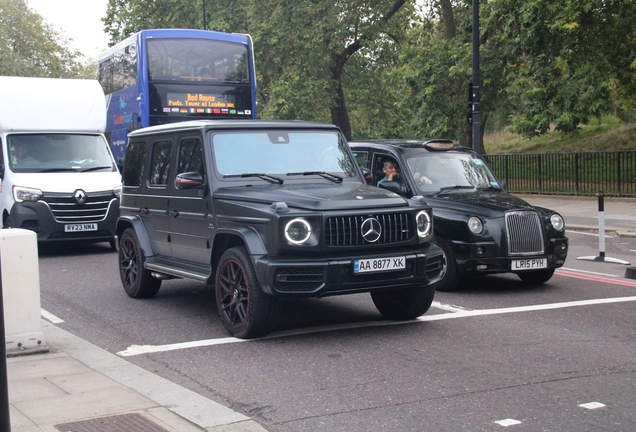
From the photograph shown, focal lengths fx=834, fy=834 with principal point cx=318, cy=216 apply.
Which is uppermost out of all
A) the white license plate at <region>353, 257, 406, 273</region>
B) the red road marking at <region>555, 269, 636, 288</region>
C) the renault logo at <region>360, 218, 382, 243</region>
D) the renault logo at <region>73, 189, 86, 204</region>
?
the renault logo at <region>73, 189, 86, 204</region>

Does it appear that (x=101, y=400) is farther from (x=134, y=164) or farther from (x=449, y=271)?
(x=449, y=271)

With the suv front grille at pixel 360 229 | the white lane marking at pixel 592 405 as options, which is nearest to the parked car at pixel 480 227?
the suv front grille at pixel 360 229

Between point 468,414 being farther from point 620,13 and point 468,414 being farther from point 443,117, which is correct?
point 443,117

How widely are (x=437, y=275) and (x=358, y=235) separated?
3.26 ft

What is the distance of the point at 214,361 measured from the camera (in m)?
6.72

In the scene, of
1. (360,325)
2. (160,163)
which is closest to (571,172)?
(160,163)

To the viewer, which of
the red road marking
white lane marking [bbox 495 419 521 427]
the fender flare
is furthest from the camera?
the red road marking

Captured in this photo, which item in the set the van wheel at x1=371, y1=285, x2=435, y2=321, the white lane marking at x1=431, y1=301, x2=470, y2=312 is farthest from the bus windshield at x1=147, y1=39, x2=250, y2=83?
the van wheel at x1=371, y1=285, x2=435, y2=321

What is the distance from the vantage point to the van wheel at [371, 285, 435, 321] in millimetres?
7949

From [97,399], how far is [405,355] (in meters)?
2.52

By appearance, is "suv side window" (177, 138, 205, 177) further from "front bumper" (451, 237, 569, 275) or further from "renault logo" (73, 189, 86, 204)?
"renault logo" (73, 189, 86, 204)

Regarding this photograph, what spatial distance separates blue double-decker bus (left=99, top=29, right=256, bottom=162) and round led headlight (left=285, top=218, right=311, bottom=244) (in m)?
12.1

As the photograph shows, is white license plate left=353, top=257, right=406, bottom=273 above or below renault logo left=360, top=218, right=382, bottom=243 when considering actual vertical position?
below

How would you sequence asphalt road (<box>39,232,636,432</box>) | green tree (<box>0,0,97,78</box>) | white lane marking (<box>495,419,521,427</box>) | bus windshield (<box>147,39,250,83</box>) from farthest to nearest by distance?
green tree (<box>0,0,97,78</box>)
bus windshield (<box>147,39,250,83</box>)
asphalt road (<box>39,232,636,432</box>)
white lane marking (<box>495,419,521,427</box>)
